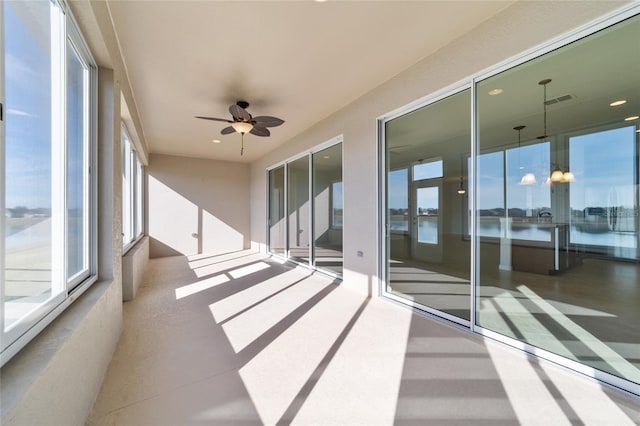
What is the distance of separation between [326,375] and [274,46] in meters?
3.19

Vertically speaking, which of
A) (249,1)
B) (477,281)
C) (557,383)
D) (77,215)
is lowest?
(557,383)

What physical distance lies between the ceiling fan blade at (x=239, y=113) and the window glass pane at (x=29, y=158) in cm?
192

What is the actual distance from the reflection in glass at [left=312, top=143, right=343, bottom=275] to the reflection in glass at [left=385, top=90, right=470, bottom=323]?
1.11m

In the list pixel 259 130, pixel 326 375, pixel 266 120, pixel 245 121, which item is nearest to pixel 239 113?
pixel 245 121

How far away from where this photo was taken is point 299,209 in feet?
20.2

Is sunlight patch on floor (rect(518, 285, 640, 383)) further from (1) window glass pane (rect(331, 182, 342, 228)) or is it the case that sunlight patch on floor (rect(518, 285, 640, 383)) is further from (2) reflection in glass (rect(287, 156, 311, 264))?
(2) reflection in glass (rect(287, 156, 311, 264))

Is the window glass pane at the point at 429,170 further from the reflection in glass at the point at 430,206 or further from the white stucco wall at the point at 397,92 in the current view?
the white stucco wall at the point at 397,92

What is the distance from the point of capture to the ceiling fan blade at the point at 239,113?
138 inches

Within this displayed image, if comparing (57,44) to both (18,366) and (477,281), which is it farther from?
(477,281)

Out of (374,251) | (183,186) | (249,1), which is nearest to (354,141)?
(374,251)

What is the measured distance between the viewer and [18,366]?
1.10 meters

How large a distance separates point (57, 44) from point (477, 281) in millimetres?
3964

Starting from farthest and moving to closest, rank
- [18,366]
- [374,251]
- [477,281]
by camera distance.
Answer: [374,251] → [477,281] → [18,366]

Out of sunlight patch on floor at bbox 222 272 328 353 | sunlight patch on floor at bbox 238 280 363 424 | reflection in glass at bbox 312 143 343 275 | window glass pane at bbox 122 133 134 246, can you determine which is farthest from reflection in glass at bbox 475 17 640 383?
window glass pane at bbox 122 133 134 246
